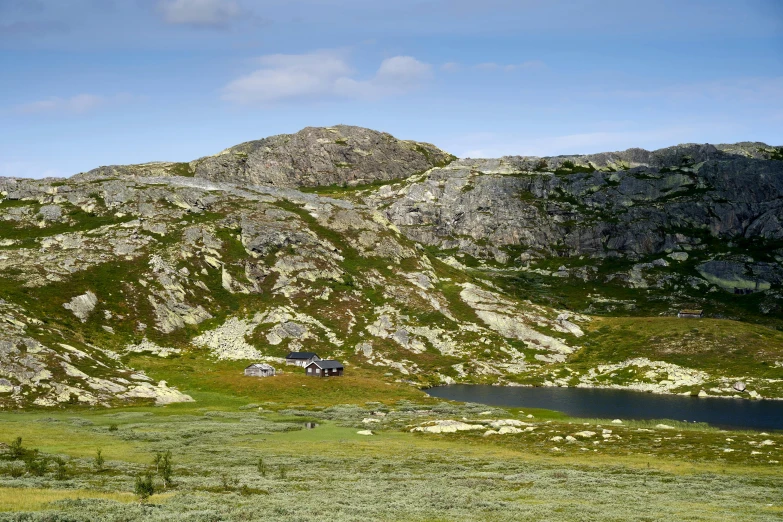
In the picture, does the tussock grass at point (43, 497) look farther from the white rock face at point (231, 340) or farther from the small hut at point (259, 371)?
the white rock face at point (231, 340)

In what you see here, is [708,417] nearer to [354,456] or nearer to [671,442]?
[671,442]

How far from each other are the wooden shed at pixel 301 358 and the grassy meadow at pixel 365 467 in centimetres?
3328

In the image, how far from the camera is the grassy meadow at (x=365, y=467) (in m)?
39.4

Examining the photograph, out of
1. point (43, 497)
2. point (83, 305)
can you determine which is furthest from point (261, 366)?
point (43, 497)

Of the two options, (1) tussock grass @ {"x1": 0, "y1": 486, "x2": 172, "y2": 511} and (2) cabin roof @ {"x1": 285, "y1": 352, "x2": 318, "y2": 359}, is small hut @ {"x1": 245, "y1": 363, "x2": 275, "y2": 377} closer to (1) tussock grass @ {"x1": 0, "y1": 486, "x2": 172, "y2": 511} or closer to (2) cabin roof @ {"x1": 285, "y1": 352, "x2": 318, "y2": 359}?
(2) cabin roof @ {"x1": 285, "y1": 352, "x2": 318, "y2": 359}

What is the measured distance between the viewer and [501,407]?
127 m

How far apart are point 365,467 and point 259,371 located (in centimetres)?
8841

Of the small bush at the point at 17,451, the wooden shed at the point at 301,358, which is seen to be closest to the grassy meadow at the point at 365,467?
the small bush at the point at 17,451

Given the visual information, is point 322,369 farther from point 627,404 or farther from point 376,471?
A: point 376,471

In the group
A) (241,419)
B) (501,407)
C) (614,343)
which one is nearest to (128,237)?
(241,419)

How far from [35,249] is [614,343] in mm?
173946

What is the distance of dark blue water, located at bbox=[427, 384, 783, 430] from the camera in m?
120

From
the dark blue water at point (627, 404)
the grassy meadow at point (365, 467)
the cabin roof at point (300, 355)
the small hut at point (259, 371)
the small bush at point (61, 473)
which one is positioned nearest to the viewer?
the grassy meadow at point (365, 467)

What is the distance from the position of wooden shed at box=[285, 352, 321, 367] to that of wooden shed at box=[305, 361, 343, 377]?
4.26m
